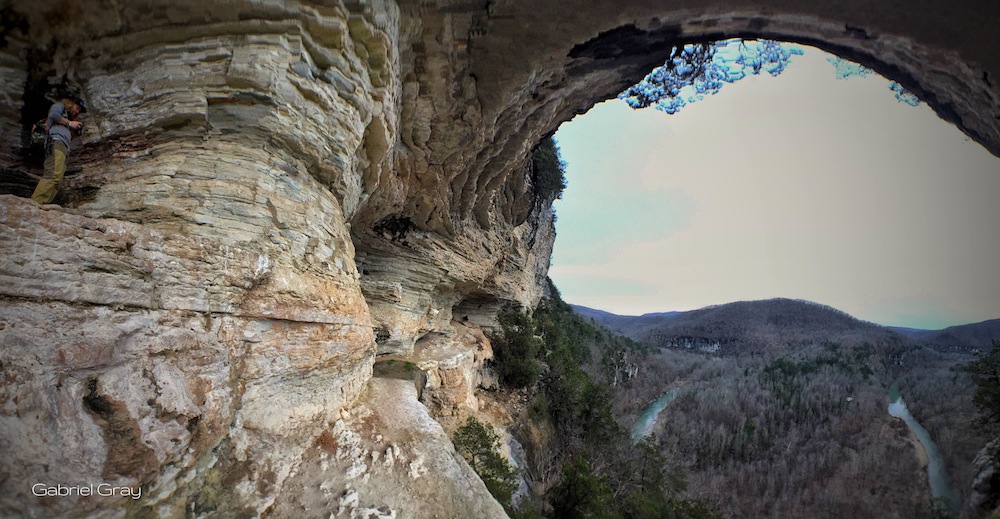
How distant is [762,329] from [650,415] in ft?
181

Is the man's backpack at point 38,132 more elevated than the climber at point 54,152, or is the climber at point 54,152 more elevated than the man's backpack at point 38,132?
the man's backpack at point 38,132

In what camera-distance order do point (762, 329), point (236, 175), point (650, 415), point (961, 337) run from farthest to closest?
point (762, 329) → point (961, 337) → point (650, 415) → point (236, 175)

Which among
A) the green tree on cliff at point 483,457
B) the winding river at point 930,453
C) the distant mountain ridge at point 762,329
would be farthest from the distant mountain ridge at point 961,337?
the green tree on cliff at point 483,457

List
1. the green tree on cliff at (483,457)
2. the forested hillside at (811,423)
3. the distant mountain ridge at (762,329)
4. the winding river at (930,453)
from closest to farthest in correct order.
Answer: the green tree on cliff at (483,457)
the winding river at (930,453)
the forested hillside at (811,423)
the distant mountain ridge at (762,329)

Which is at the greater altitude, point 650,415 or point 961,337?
point 961,337

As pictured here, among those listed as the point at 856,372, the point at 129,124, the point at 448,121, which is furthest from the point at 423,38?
the point at 856,372

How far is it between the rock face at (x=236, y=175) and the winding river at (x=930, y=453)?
41.8ft

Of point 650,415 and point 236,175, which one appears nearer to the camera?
point 236,175

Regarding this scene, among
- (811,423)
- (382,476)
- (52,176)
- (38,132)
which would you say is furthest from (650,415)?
(38,132)

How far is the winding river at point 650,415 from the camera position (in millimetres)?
32456

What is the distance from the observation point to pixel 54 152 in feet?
12.1

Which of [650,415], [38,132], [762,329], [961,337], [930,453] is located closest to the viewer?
[38,132]

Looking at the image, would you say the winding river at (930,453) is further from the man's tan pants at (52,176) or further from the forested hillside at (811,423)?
the man's tan pants at (52,176)

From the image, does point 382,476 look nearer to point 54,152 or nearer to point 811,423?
point 54,152
